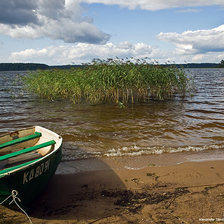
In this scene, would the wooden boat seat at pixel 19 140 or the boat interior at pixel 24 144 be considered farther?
the wooden boat seat at pixel 19 140

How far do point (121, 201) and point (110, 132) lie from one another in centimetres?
452

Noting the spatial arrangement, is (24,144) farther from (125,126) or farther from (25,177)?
(125,126)

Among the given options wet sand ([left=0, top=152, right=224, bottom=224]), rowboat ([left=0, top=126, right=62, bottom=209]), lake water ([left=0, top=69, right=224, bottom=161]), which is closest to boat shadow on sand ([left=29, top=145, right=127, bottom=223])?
wet sand ([left=0, top=152, right=224, bottom=224])

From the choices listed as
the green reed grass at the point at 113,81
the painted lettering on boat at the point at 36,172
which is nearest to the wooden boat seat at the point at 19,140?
the painted lettering on boat at the point at 36,172

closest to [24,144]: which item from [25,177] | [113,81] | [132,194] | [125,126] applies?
[25,177]

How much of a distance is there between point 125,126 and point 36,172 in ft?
19.0

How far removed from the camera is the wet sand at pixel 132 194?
346 centimetres

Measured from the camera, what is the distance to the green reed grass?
12465mm

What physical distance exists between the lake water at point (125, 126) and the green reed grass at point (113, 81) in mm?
906

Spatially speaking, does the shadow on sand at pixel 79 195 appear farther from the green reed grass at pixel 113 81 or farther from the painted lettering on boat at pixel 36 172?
the green reed grass at pixel 113 81

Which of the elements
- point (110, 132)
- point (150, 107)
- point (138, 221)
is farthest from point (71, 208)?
point (150, 107)

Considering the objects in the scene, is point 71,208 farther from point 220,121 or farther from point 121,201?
point 220,121

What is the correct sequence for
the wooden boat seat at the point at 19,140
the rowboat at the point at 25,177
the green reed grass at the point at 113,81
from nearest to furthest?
the rowboat at the point at 25,177, the wooden boat seat at the point at 19,140, the green reed grass at the point at 113,81

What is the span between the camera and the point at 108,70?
1236 centimetres
